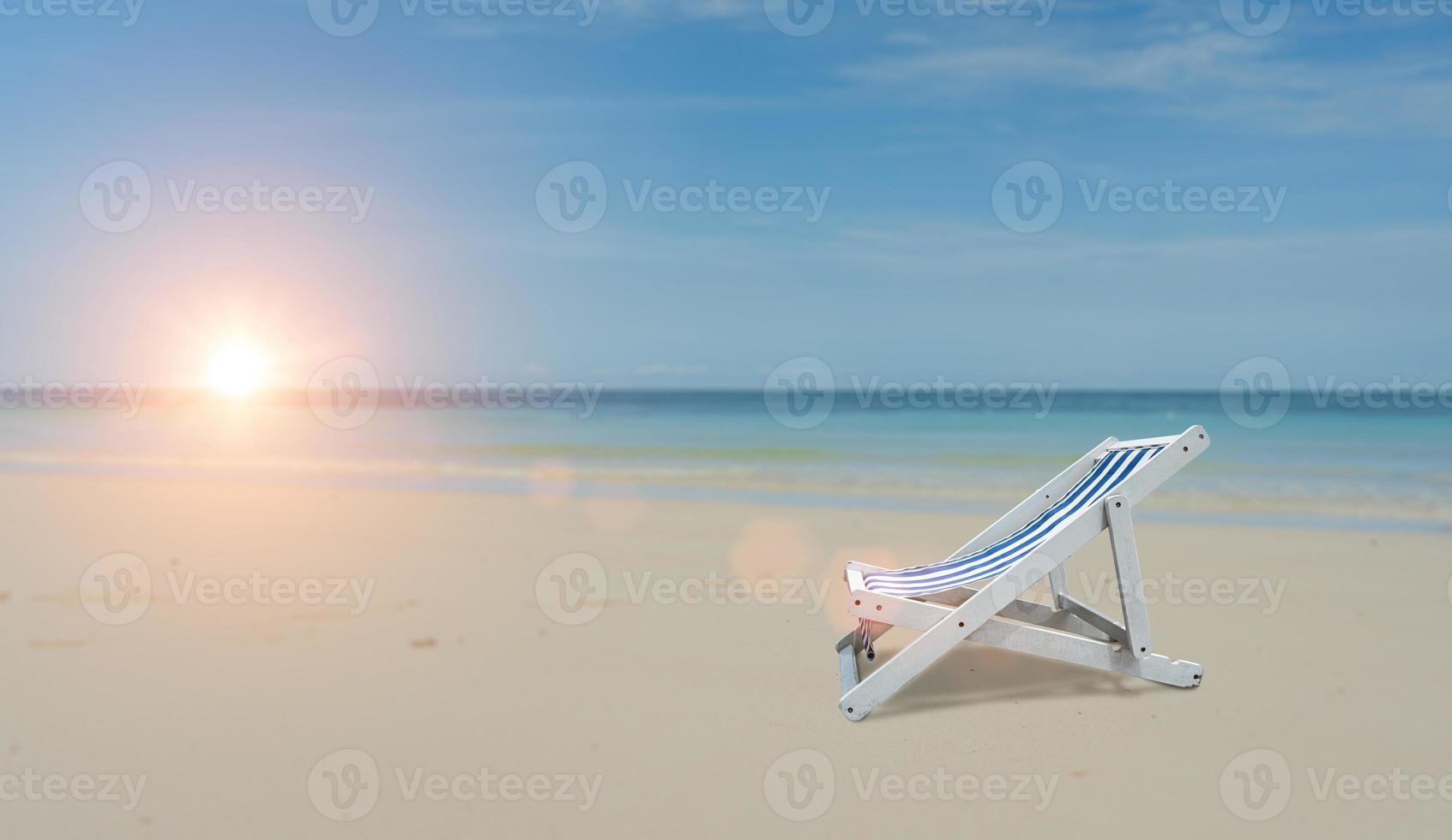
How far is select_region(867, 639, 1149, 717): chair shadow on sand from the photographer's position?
434cm

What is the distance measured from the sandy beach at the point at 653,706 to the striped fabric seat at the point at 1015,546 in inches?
16.2

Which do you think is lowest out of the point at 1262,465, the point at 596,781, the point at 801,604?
the point at 596,781

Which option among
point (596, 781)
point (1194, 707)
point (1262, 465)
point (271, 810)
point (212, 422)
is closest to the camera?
point (271, 810)

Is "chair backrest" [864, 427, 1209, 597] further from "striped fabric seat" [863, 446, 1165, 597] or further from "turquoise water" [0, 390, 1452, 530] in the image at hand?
"turquoise water" [0, 390, 1452, 530]

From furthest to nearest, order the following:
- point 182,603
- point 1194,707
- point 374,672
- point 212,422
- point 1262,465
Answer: point 212,422
point 1262,465
point 182,603
point 374,672
point 1194,707

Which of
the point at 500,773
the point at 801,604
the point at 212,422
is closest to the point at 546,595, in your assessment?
the point at 801,604

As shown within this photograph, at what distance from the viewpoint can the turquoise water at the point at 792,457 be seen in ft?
37.8

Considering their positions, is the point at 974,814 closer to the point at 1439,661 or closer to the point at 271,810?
the point at 271,810

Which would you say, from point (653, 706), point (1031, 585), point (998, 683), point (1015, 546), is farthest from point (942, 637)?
point (653, 706)

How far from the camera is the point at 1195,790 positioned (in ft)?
11.5

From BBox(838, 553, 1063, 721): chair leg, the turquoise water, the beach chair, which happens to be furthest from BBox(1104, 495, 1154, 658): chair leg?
the turquoise water

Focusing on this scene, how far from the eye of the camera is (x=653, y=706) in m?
4.33

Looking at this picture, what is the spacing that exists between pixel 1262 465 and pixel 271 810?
574 inches

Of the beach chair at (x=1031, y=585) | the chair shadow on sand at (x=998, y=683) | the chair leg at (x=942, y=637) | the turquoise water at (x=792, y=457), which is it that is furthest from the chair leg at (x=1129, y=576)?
the turquoise water at (x=792, y=457)
